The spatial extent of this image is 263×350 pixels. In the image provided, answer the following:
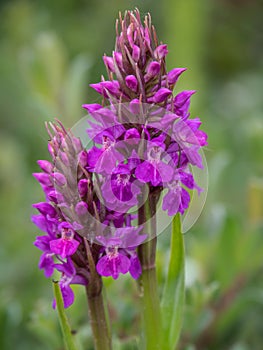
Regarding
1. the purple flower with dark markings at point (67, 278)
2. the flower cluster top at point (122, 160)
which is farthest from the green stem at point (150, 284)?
the purple flower with dark markings at point (67, 278)

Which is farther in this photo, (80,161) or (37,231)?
(37,231)

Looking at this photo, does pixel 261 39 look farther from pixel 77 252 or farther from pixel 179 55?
pixel 77 252

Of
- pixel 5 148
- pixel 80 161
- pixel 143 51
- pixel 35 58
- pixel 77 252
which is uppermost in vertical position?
pixel 35 58

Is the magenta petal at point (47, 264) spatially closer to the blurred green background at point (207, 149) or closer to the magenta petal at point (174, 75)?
the blurred green background at point (207, 149)

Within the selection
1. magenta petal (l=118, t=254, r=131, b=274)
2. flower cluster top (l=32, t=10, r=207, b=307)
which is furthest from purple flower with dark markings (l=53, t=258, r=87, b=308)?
magenta petal (l=118, t=254, r=131, b=274)

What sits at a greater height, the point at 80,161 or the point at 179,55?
the point at 179,55

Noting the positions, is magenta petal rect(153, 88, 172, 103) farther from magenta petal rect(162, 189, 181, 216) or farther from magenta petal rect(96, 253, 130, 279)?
magenta petal rect(96, 253, 130, 279)

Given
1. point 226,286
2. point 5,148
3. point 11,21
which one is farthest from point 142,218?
point 11,21

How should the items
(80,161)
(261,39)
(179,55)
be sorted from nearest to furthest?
(80,161)
(179,55)
(261,39)

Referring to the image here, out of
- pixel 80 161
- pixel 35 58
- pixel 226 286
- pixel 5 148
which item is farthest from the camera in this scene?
pixel 5 148
